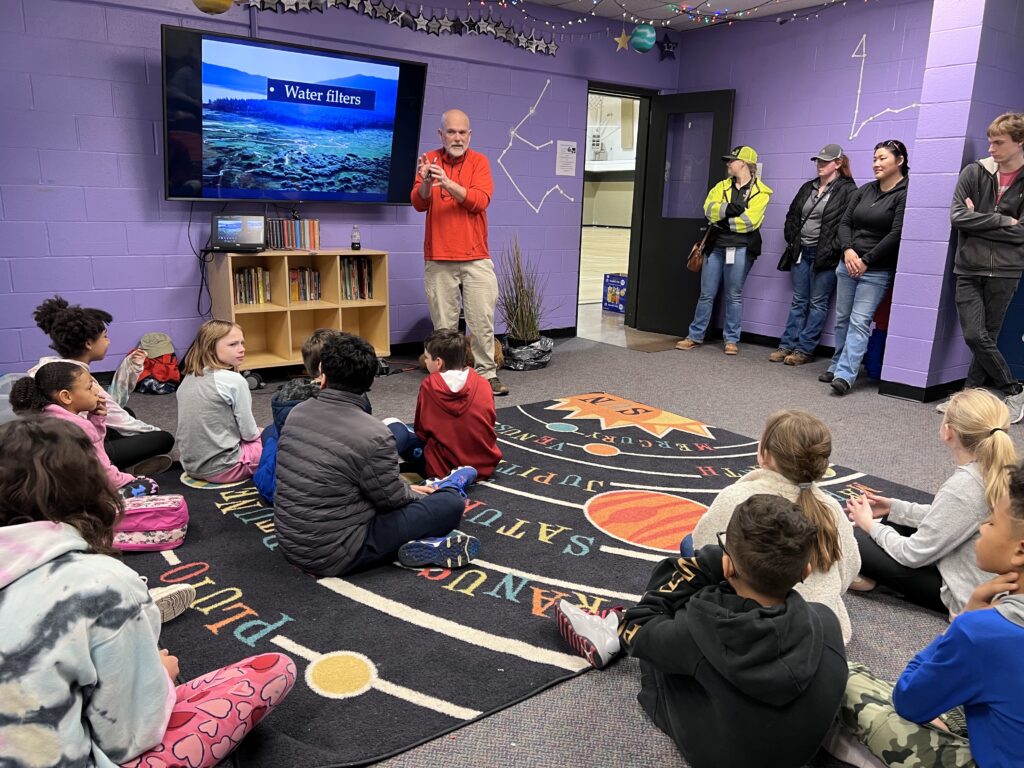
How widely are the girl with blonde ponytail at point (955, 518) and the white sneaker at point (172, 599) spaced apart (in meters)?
1.98

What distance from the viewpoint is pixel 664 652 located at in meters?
1.53

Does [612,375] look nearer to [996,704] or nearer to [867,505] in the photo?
[867,505]

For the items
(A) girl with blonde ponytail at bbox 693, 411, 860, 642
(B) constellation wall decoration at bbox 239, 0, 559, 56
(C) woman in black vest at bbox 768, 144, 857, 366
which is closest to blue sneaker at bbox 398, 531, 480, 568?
(A) girl with blonde ponytail at bbox 693, 411, 860, 642

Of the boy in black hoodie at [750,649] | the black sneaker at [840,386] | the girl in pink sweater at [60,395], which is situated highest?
the girl in pink sweater at [60,395]

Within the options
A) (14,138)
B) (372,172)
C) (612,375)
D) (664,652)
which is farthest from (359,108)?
(664,652)

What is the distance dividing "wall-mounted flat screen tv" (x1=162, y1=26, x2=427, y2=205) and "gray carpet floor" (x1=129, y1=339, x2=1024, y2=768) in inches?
52.7

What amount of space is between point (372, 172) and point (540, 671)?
13.6 ft

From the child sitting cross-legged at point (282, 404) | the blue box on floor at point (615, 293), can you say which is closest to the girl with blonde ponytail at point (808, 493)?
the child sitting cross-legged at point (282, 404)

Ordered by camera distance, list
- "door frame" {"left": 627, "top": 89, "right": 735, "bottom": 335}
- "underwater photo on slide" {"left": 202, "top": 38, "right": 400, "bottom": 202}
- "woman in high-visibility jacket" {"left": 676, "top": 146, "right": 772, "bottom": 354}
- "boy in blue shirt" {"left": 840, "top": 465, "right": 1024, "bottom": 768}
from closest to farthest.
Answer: "boy in blue shirt" {"left": 840, "top": 465, "right": 1024, "bottom": 768}, "underwater photo on slide" {"left": 202, "top": 38, "right": 400, "bottom": 202}, "woman in high-visibility jacket" {"left": 676, "top": 146, "right": 772, "bottom": 354}, "door frame" {"left": 627, "top": 89, "right": 735, "bottom": 335}

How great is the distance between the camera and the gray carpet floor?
168cm

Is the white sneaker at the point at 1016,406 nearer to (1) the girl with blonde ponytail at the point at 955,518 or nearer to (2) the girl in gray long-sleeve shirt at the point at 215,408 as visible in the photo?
(1) the girl with blonde ponytail at the point at 955,518

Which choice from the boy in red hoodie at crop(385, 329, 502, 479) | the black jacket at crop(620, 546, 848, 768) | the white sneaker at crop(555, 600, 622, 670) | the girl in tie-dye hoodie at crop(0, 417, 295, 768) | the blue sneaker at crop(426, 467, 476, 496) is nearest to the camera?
the girl in tie-dye hoodie at crop(0, 417, 295, 768)

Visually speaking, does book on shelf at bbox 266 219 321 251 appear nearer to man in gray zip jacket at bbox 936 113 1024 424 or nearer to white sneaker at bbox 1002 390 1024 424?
man in gray zip jacket at bbox 936 113 1024 424

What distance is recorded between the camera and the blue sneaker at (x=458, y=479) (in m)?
2.85
